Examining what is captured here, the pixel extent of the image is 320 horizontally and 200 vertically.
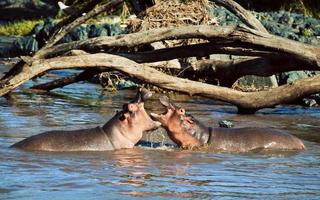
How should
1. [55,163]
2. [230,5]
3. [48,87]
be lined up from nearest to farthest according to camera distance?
[55,163], [230,5], [48,87]

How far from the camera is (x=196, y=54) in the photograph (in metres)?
11.7

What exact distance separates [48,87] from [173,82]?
3459 millimetres

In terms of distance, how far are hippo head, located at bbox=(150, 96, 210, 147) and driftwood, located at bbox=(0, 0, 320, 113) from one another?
2181 millimetres

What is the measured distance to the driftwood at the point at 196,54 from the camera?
10.7m

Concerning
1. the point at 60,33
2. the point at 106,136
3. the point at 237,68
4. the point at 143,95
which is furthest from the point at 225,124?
the point at 60,33

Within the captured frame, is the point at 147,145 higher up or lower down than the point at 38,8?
lower down

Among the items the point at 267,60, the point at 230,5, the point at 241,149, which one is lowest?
the point at 241,149

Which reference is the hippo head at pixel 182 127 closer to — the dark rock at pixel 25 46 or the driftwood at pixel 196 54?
the driftwood at pixel 196 54

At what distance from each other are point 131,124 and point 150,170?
3.95 ft

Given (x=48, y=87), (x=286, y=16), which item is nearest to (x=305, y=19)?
(x=286, y=16)

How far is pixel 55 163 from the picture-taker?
746cm

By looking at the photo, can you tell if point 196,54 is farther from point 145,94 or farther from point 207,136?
point 145,94

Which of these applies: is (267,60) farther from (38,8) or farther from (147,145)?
(38,8)

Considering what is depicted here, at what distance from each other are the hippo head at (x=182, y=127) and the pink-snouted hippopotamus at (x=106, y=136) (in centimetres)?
20
